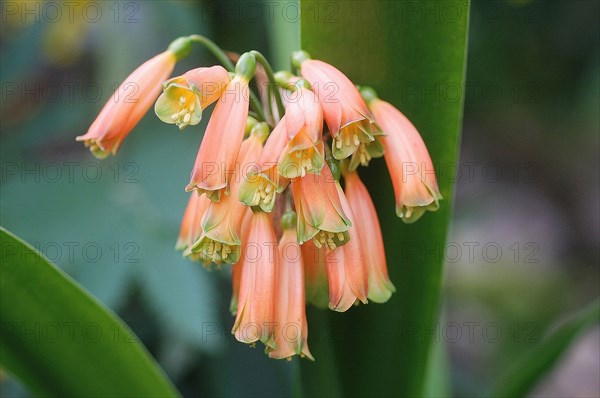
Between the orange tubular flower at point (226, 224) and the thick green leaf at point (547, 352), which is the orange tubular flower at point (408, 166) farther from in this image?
the thick green leaf at point (547, 352)

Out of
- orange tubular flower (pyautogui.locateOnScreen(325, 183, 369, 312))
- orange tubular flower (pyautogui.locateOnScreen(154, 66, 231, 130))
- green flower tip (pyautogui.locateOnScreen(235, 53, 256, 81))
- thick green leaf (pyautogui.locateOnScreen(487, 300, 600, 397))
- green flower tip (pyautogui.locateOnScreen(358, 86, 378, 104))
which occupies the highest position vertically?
green flower tip (pyautogui.locateOnScreen(235, 53, 256, 81))

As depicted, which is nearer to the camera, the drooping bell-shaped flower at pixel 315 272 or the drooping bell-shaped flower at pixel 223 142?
the drooping bell-shaped flower at pixel 223 142

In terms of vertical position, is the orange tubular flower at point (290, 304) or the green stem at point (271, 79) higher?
the green stem at point (271, 79)

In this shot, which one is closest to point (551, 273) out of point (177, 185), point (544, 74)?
point (544, 74)

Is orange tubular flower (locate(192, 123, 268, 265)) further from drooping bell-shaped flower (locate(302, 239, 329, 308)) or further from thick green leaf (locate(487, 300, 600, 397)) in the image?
thick green leaf (locate(487, 300, 600, 397))

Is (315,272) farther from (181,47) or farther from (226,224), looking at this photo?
(181,47)

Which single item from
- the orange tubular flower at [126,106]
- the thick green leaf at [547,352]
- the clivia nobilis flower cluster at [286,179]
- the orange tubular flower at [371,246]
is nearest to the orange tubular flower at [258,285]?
the clivia nobilis flower cluster at [286,179]

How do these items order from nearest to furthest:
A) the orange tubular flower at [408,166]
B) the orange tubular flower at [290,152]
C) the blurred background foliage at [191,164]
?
the orange tubular flower at [290,152] → the orange tubular flower at [408,166] → the blurred background foliage at [191,164]

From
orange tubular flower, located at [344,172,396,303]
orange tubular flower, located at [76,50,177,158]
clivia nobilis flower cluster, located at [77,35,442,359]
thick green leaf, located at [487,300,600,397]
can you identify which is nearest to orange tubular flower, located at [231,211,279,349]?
clivia nobilis flower cluster, located at [77,35,442,359]
